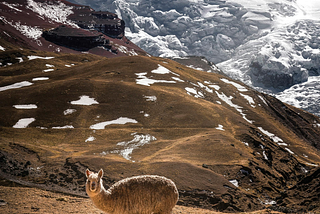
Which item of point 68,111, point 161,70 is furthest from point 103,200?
point 161,70

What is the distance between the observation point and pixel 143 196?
44.8ft

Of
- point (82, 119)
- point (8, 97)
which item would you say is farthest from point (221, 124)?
point (8, 97)

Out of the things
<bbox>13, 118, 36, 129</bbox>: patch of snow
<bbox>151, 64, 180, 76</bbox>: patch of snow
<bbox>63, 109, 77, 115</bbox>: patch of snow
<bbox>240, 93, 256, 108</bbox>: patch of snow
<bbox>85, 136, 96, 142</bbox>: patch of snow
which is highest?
<bbox>13, 118, 36, 129</bbox>: patch of snow

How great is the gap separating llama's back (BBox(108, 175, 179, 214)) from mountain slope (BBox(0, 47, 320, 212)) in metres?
20.9

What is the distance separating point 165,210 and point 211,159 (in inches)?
1556

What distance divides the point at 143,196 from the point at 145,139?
48195 mm

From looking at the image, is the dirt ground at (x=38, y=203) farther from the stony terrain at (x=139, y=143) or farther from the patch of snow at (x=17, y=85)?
the patch of snow at (x=17, y=85)

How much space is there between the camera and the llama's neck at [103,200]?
12992mm

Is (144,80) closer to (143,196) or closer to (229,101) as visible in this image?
(229,101)

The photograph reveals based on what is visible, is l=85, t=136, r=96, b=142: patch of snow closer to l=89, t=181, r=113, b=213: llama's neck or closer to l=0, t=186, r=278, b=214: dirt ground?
l=0, t=186, r=278, b=214: dirt ground

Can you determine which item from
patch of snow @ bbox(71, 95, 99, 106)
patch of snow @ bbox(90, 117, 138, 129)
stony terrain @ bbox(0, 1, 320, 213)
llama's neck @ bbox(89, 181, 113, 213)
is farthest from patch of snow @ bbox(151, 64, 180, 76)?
llama's neck @ bbox(89, 181, 113, 213)

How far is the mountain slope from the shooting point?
39.8 m

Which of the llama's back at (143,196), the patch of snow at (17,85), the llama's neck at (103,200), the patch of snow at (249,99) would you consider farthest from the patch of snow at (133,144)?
the patch of snow at (249,99)

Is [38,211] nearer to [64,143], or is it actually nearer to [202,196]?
[202,196]
